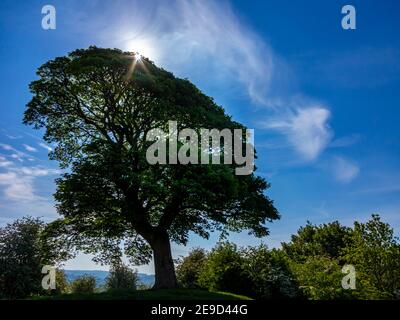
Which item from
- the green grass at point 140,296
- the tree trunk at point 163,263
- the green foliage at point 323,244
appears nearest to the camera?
the green grass at point 140,296

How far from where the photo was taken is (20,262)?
1460 inches

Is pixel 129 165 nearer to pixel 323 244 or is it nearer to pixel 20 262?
pixel 20 262

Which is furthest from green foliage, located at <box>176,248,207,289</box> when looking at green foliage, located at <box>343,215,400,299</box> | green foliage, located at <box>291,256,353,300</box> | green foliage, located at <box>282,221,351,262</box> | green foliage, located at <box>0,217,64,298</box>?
green foliage, located at <box>282,221,351,262</box>

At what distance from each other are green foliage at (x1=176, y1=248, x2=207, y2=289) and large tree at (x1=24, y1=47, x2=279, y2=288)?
2058 centimetres

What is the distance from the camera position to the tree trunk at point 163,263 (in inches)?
1120

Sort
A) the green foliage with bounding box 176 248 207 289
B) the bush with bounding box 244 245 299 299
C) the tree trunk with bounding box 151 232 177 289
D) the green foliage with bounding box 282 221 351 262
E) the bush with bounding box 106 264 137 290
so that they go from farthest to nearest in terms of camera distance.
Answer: the green foliage with bounding box 282 221 351 262, the bush with bounding box 106 264 137 290, the green foliage with bounding box 176 248 207 289, the bush with bounding box 244 245 299 299, the tree trunk with bounding box 151 232 177 289

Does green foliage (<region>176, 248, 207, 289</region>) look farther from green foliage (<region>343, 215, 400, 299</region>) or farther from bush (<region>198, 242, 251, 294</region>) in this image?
green foliage (<region>343, 215, 400, 299</region>)

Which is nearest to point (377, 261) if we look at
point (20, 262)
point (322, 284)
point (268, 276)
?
point (322, 284)

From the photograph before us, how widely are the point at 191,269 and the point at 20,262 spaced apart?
80.4ft

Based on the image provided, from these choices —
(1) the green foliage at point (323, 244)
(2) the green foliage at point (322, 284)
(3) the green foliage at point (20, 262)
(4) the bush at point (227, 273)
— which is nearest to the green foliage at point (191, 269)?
(4) the bush at point (227, 273)

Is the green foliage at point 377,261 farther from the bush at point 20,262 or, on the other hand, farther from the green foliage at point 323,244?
the green foliage at point 323,244

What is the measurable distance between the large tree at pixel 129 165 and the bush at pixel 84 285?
39331 millimetres

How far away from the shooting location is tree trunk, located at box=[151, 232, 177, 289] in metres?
28.5

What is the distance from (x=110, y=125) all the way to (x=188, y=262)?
32.3m
